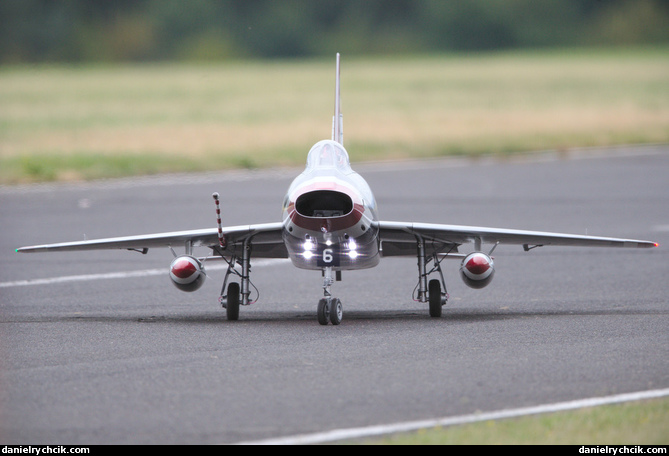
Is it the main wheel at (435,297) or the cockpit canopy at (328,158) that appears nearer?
the cockpit canopy at (328,158)

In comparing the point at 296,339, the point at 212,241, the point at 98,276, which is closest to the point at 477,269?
the point at 296,339

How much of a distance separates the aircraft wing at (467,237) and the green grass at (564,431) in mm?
5344

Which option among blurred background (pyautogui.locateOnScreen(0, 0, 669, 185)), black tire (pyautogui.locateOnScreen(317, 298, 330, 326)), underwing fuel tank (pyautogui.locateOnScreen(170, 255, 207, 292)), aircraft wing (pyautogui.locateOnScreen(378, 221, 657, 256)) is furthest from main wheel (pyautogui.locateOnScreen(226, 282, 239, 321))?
blurred background (pyautogui.locateOnScreen(0, 0, 669, 185))

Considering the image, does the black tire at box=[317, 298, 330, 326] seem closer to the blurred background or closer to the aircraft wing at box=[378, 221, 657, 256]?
the aircraft wing at box=[378, 221, 657, 256]

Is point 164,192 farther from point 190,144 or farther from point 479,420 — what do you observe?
point 479,420

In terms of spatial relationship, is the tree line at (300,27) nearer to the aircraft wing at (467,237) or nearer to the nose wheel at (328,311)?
the nose wheel at (328,311)

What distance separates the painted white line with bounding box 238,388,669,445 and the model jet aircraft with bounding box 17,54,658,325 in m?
4.32

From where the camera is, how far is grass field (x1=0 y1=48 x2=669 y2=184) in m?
38.6

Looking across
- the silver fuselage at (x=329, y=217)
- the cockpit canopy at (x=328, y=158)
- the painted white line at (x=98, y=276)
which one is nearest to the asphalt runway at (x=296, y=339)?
the painted white line at (x=98, y=276)

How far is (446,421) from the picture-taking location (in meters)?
8.76

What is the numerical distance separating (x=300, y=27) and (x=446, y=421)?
47.8ft

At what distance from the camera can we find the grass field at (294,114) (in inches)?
1519

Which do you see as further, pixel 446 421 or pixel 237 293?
pixel 237 293

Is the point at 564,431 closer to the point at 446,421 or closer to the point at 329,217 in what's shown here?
the point at 446,421
